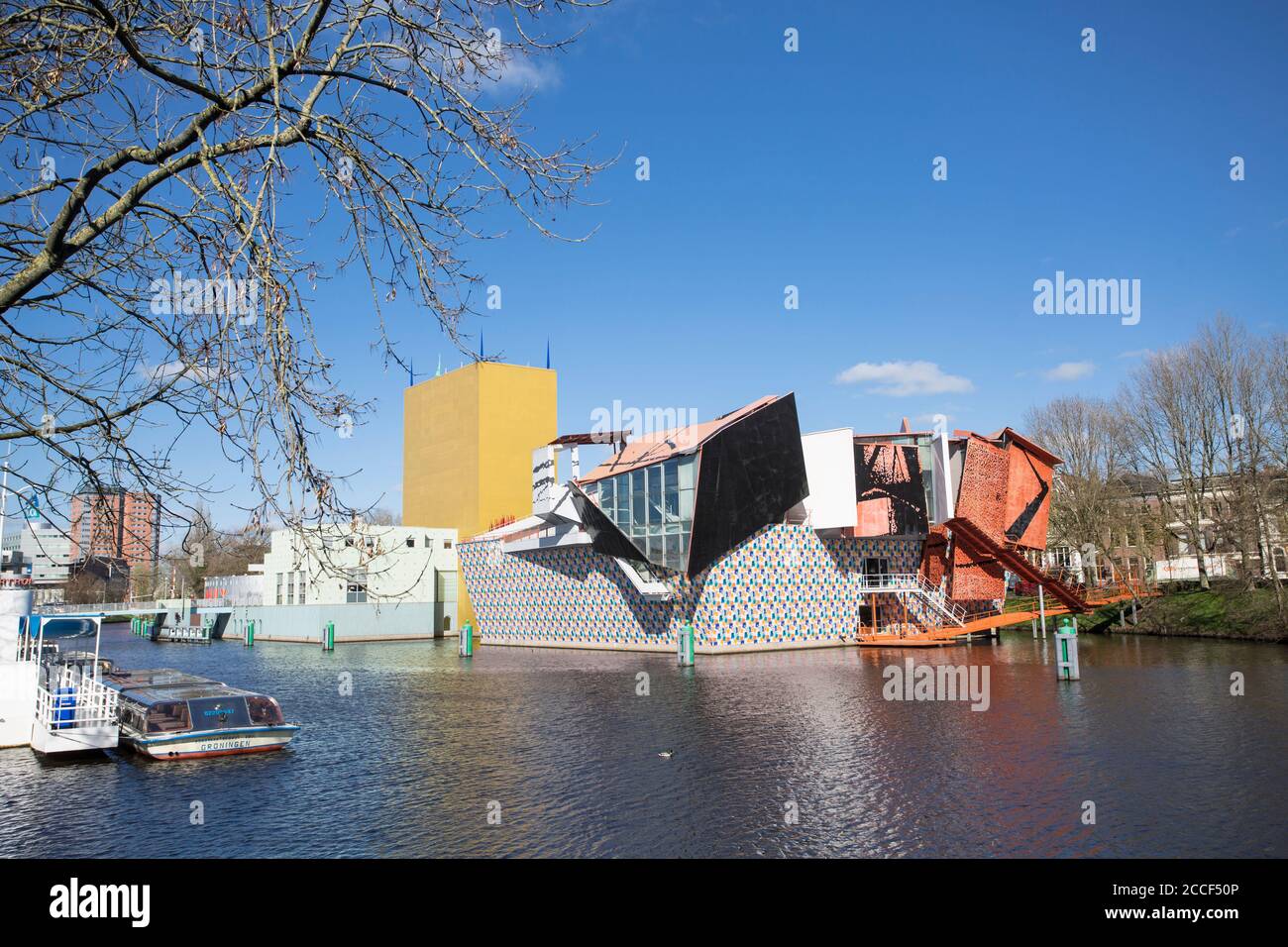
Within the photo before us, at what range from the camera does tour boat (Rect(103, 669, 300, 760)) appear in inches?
672

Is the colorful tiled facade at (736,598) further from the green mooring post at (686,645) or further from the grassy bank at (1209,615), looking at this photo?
the grassy bank at (1209,615)

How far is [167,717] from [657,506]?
22.6 m

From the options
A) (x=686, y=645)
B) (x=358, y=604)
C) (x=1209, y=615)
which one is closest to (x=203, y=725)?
(x=686, y=645)

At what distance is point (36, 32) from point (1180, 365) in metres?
49.8

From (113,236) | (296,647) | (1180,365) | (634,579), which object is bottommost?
(296,647)

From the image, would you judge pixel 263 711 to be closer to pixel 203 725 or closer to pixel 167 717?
pixel 203 725

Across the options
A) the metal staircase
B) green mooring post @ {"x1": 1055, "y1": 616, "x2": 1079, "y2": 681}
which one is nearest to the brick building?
green mooring post @ {"x1": 1055, "y1": 616, "x2": 1079, "y2": 681}

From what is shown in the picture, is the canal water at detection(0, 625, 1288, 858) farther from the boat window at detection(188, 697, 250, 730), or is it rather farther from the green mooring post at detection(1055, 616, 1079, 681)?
the green mooring post at detection(1055, 616, 1079, 681)

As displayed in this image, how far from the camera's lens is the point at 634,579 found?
39.9 m

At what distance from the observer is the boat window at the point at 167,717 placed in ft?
57.0

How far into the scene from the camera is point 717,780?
547 inches

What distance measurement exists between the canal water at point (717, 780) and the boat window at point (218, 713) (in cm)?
77
